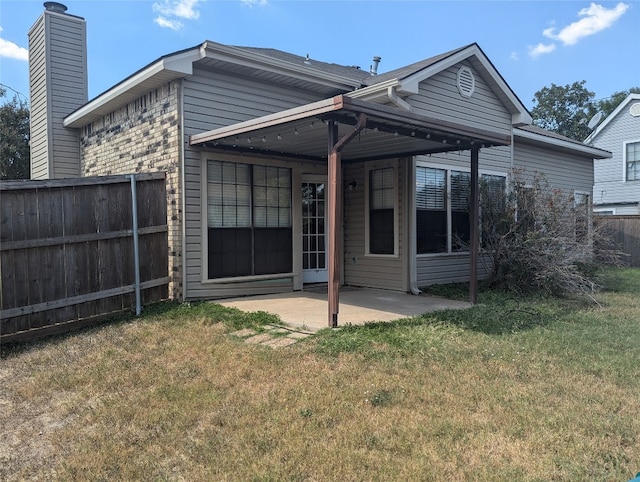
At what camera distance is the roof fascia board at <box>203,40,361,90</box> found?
7277 mm

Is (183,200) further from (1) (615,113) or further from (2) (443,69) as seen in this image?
(1) (615,113)

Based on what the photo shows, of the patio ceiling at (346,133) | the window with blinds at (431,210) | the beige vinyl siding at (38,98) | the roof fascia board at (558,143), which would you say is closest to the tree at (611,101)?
the roof fascia board at (558,143)

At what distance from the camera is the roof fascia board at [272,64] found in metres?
7.28

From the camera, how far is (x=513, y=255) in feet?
28.9

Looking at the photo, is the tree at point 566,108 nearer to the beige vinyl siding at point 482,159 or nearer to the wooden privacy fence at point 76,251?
the beige vinyl siding at point 482,159

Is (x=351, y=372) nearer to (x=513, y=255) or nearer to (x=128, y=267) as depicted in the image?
(x=128, y=267)

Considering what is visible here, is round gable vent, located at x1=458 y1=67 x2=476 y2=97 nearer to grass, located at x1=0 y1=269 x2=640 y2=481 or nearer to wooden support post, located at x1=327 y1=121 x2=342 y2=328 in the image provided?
wooden support post, located at x1=327 y1=121 x2=342 y2=328

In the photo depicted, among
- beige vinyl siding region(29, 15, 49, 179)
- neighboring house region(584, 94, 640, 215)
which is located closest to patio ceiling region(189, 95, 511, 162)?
beige vinyl siding region(29, 15, 49, 179)

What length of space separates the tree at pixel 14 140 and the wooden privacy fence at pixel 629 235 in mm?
20171

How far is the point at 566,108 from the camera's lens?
42.6m

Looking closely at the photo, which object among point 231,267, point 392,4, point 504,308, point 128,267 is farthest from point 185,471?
point 392,4

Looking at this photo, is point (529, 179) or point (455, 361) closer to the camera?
point (455, 361)

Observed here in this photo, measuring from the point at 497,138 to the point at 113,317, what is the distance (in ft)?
19.7

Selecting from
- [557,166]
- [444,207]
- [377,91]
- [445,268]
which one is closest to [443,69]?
[377,91]
